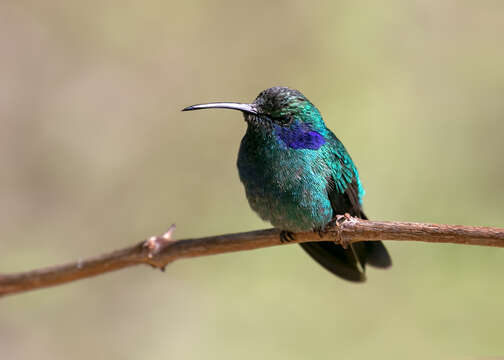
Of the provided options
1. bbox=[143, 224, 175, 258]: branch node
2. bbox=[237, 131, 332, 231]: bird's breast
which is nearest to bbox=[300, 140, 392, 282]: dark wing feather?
bbox=[237, 131, 332, 231]: bird's breast

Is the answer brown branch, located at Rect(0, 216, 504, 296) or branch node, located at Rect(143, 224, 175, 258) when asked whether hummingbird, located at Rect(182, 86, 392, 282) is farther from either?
branch node, located at Rect(143, 224, 175, 258)

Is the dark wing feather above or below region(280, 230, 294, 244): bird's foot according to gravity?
below

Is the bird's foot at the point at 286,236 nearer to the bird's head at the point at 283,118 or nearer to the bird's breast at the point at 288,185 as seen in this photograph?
the bird's breast at the point at 288,185

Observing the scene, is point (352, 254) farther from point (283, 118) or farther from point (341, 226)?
point (283, 118)

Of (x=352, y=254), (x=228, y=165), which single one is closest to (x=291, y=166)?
(x=352, y=254)

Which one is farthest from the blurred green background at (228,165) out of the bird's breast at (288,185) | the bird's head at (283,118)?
the bird's head at (283,118)

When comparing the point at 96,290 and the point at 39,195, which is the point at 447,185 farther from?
the point at 39,195
